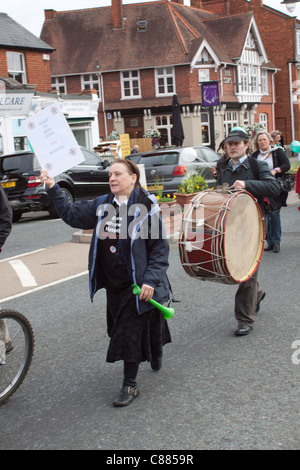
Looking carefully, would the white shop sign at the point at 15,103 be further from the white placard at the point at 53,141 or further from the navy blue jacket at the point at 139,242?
the white placard at the point at 53,141

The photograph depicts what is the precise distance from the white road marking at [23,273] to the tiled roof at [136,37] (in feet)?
120

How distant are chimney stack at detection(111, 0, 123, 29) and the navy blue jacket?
45602mm

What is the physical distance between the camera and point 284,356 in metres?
5.02

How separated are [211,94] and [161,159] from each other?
179 inches

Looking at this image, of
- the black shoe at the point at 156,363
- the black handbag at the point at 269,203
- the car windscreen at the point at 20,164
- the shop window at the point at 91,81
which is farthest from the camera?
the shop window at the point at 91,81

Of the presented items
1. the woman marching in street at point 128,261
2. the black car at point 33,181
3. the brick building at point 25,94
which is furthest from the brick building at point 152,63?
the woman marching in street at point 128,261

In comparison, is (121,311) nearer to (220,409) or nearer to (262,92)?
(220,409)

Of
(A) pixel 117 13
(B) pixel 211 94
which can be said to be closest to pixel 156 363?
(B) pixel 211 94

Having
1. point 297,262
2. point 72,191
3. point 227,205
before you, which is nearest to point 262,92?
point 72,191

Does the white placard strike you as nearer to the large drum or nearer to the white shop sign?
the large drum

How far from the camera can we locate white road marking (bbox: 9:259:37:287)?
843cm

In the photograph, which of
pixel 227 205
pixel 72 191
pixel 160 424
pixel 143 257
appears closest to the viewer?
pixel 160 424

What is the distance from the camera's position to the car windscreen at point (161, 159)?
618 inches
